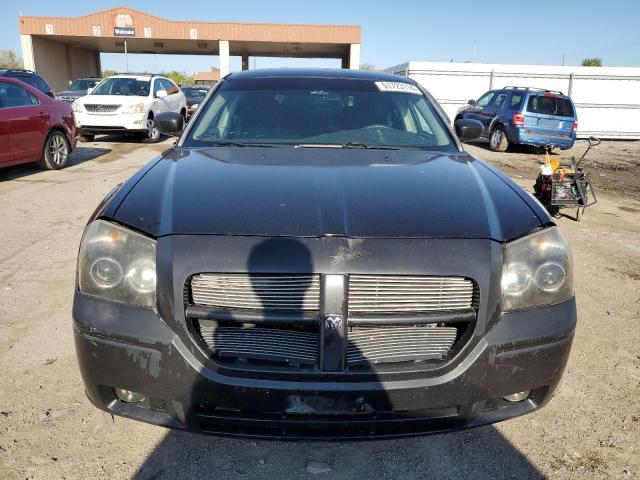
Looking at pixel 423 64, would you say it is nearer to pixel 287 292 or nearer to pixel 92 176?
pixel 92 176

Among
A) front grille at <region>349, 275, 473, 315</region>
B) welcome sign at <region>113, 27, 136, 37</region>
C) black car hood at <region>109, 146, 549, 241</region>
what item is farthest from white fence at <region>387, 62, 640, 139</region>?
front grille at <region>349, 275, 473, 315</region>

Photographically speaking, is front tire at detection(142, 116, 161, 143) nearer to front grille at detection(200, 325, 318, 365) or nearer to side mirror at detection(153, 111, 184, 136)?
side mirror at detection(153, 111, 184, 136)

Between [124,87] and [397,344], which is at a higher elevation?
[124,87]

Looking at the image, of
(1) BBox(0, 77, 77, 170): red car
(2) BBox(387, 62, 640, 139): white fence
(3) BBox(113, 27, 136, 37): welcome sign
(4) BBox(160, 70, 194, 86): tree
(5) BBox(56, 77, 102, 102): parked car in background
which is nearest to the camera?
(1) BBox(0, 77, 77, 170): red car

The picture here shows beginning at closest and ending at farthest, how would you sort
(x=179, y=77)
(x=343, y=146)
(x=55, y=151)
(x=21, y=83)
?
(x=343, y=146)
(x=21, y=83)
(x=55, y=151)
(x=179, y=77)

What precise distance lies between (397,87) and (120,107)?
11042 mm

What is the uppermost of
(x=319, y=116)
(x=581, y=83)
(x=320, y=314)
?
(x=581, y=83)

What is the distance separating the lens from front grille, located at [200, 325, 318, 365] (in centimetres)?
179

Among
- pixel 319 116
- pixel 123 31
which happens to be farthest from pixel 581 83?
pixel 123 31

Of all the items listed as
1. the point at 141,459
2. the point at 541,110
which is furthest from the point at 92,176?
the point at 541,110

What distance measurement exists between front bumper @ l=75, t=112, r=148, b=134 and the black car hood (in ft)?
37.1

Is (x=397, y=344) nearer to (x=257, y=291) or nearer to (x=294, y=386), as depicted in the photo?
(x=294, y=386)

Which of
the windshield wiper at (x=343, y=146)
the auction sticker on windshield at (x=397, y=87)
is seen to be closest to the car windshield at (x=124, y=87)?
the auction sticker on windshield at (x=397, y=87)

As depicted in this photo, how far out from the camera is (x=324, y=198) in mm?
2053
